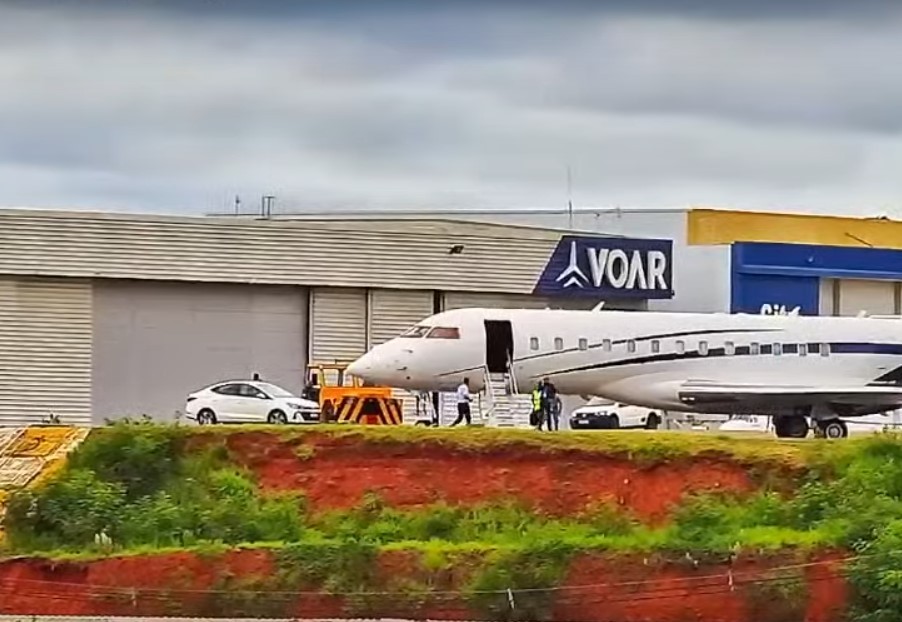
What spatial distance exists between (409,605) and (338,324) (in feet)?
105

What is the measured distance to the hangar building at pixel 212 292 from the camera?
59625mm

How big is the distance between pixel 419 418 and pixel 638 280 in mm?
13508

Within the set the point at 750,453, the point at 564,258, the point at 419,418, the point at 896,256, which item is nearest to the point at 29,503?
the point at 750,453

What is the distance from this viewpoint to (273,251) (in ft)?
206

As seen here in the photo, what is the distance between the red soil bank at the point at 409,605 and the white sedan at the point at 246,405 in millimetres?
22075

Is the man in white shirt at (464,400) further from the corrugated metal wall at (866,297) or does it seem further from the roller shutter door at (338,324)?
the corrugated metal wall at (866,297)

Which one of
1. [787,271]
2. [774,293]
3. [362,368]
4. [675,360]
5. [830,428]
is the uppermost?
[787,271]

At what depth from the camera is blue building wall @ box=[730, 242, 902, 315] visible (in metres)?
74.1

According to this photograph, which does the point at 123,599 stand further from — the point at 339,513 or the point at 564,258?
the point at 564,258

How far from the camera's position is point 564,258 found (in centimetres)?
6800

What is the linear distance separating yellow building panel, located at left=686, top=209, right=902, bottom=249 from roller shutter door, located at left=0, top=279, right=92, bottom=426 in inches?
1064

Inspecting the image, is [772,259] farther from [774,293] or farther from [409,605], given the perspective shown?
[409,605]

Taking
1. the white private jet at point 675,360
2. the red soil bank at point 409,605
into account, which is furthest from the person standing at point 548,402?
the red soil bank at point 409,605

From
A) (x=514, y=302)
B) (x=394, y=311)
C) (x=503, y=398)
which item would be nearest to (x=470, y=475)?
(x=503, y=398)
